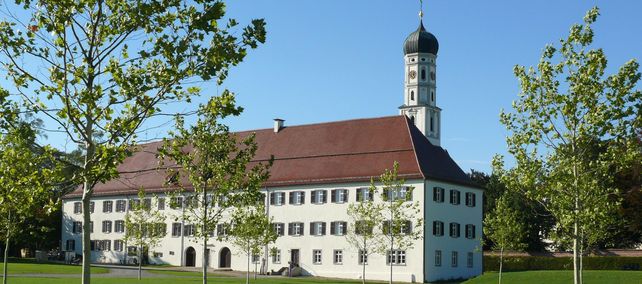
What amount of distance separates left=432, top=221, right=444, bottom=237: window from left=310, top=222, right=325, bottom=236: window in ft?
28.2

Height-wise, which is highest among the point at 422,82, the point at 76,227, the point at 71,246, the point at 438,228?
the point at 422,82

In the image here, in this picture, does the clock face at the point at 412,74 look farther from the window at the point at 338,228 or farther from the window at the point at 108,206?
the window at the point at 338,228

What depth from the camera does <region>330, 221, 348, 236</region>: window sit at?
2486 inches

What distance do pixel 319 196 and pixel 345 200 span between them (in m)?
2.44

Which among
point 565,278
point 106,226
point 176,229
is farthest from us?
point 106,226

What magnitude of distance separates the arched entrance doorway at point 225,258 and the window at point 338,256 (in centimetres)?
1034

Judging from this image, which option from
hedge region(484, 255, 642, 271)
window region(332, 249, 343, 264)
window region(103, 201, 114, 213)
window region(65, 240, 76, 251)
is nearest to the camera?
window region(332, 249, 343, 264)

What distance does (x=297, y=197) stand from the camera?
66.2 metres

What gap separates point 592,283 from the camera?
135ft

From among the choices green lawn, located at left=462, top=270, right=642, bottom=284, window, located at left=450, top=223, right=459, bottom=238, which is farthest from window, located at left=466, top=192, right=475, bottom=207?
green lawn, located at left=462, top=270, right=642, bottom=284

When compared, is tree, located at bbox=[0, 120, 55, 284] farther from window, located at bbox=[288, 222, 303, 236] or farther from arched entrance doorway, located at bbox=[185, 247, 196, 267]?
arched entrance doorway, located at bbox=[185, 247, 196, 267]

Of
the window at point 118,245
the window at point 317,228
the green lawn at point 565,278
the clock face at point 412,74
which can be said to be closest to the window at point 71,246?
the window at point 118,245

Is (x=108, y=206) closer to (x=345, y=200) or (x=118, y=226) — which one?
(x=118, y=226)

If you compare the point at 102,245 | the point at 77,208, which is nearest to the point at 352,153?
the point at 102,245
